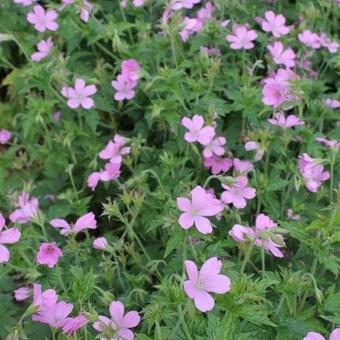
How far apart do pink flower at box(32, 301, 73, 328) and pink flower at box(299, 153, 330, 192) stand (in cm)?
113

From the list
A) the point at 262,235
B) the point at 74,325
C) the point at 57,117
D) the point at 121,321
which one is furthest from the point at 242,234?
the point at 57,117

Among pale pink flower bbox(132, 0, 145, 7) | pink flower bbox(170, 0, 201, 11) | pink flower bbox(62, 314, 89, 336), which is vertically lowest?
pink flower bbox(62, 314, 89, 336)

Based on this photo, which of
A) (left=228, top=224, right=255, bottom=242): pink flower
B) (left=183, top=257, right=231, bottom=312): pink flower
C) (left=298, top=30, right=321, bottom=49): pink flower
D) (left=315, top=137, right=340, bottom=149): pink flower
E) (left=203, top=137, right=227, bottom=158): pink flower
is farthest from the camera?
(left=298, top=30, right=321, bottom=49): pink flower

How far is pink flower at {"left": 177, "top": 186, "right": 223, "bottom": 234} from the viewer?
201 centimetres

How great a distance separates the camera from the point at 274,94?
8.79ft

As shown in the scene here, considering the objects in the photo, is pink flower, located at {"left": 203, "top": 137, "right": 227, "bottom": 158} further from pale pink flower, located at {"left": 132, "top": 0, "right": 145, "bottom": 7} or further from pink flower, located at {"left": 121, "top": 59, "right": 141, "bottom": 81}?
pale pink flower, located at {"left": 132, "top": 0, "right": 145, "bottom": 7}

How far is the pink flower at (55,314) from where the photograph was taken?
201 centimetres

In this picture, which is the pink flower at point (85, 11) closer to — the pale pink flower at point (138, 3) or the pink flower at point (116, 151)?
the pale pink flower at point (138, 3)

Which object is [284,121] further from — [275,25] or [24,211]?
[24,211]

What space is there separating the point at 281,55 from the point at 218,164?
70cm

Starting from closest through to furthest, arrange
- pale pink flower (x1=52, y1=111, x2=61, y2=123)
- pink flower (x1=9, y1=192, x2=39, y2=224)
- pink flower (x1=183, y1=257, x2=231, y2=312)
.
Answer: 1. pink flower (x1=183, y1=257, x2=231, y2=312)
2. pink flower (x1=9, y1=192, x2=39, y2=224)
3. pale pink flower (x1=52, y1=111, x2=61, y2=123)

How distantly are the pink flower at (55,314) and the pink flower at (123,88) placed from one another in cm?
129

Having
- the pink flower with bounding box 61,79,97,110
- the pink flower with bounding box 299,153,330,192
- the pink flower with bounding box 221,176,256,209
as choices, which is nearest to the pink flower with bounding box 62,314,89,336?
the pink flower with bounding box 221,176,256,209

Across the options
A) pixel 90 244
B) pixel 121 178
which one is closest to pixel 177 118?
pixel 121 178
